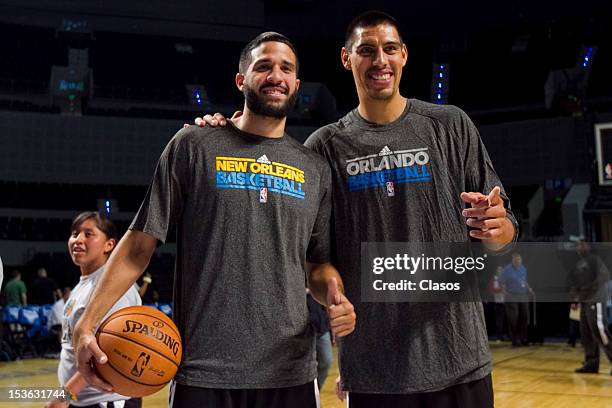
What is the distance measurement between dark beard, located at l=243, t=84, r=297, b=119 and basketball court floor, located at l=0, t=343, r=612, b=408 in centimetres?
458

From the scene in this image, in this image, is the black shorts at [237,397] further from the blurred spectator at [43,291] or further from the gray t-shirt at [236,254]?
the blurred spectator at [43,291]

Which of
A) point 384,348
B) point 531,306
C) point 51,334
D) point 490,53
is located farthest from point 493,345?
point 384,348

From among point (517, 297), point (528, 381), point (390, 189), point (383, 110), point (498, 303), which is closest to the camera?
point (390, 189)

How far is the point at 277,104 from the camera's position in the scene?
8.27ft

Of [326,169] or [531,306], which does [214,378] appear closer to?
[326,169]

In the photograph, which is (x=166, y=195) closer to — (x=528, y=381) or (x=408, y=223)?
(x=408, y=223)

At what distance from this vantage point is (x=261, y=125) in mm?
2555

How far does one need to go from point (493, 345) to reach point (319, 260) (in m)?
12.3

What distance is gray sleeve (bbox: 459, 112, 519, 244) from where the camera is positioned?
2.53 meters

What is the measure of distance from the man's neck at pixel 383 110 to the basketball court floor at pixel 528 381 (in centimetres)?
445

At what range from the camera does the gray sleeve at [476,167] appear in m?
2.53

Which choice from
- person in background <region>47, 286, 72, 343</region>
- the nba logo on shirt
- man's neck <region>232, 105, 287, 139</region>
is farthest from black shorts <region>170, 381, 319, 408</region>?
person in background <region>47, 286, 72, 343</region>

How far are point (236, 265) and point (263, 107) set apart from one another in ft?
2.05

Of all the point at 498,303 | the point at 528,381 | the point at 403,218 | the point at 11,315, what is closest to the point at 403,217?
the point at 403,218
